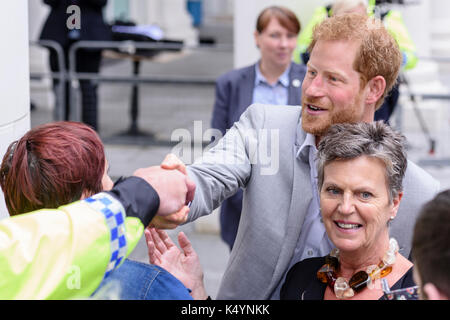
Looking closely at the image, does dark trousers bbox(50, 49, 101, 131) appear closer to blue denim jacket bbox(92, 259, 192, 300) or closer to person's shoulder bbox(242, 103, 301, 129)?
person's shoulder bbox(242, 103, 301, 129)

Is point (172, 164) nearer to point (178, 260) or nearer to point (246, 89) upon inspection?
point (178, 260)

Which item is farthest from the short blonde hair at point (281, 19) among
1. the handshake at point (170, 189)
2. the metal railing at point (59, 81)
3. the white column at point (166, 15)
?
the white column at point (166, 15)

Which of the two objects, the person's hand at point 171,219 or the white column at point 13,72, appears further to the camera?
the white column at point 13,72

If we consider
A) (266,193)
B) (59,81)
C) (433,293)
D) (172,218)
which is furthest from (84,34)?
(433,293)

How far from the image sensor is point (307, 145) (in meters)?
2.98

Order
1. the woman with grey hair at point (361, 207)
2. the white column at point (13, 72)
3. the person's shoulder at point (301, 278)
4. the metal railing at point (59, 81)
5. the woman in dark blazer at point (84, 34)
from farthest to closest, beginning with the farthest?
1. the woman in dark blazer at point (84, 34)
2. the metal railing at point (59, 81)
3. the white column at point (13, 72)
4. the person's shoulder at point (301, 278)
5. the woman with grey hair at point (361, 207)

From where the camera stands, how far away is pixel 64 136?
2232 mm

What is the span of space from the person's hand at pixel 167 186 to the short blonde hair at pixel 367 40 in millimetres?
860

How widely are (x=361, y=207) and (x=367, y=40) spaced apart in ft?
2.05

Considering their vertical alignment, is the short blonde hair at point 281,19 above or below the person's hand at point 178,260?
above

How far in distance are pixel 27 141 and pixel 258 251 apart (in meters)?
1.08

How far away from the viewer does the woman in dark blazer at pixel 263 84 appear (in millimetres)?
5477

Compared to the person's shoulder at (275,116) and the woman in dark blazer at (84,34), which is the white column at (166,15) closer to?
the woman in dark blazer at (84,34)

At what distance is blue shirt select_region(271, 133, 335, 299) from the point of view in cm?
296
